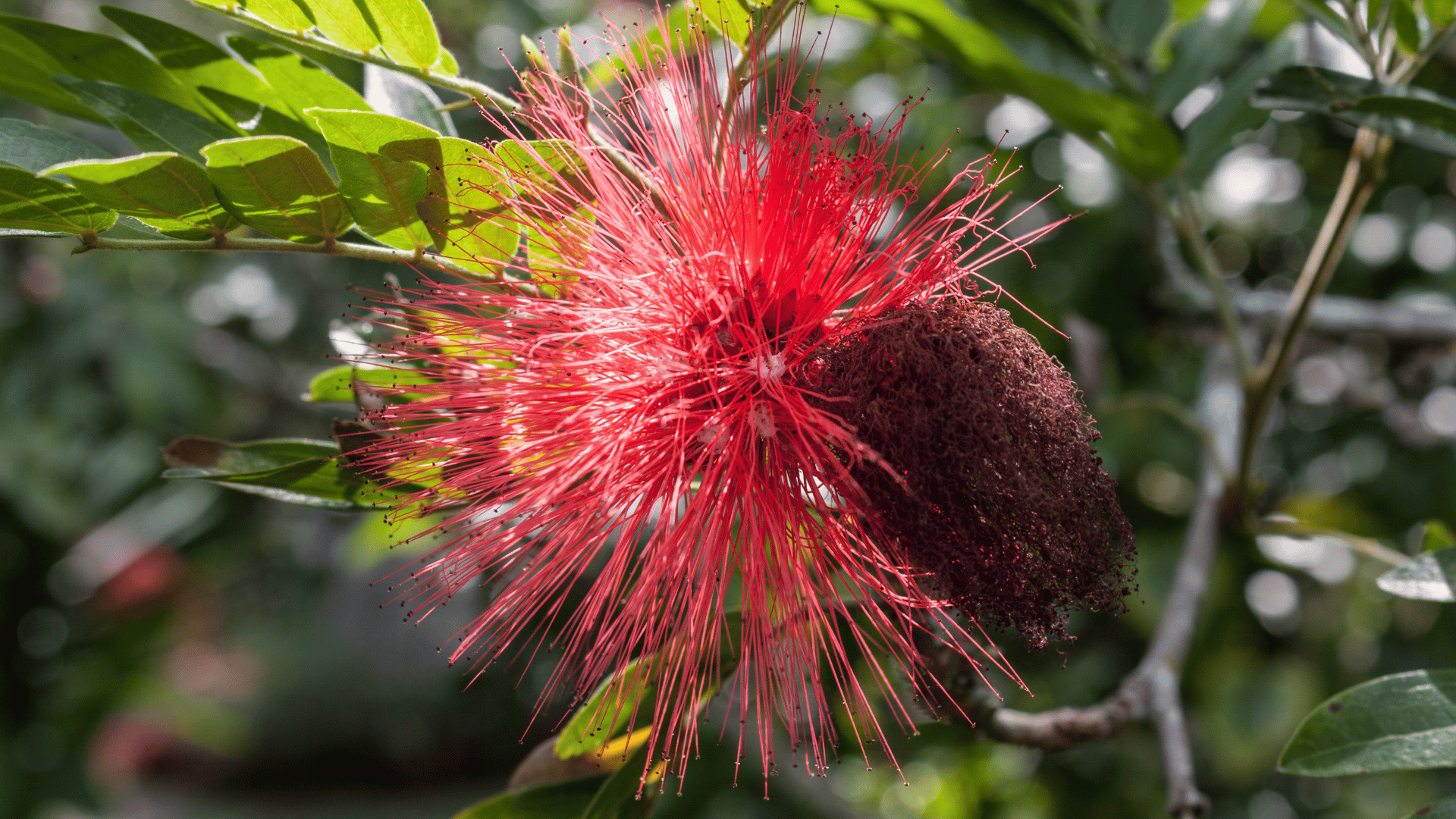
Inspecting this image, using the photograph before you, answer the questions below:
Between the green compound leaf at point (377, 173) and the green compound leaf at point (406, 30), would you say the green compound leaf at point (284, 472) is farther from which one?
the green compound leaf at point (406, 30)

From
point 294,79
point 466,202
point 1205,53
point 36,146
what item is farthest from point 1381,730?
point 36,146

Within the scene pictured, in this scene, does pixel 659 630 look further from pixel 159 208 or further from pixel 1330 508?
pixel 1330 508

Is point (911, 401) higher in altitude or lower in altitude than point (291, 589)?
lower

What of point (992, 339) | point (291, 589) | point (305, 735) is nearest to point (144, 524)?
point (291, 589)

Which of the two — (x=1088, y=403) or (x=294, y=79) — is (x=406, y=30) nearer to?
(x=294, y=79)

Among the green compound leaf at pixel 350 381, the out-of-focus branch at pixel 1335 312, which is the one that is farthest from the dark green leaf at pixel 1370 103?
the green compound leaf at pixel 350 381

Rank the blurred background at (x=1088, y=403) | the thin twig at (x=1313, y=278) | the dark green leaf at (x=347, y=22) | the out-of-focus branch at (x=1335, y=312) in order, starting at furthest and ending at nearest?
the blurred background at (x=1088, y=403), the out-of-focus branch at (x=1335, y=312), the thin twig at (x=1313, y=278), the dark green leaf at (x=347, y=22)
